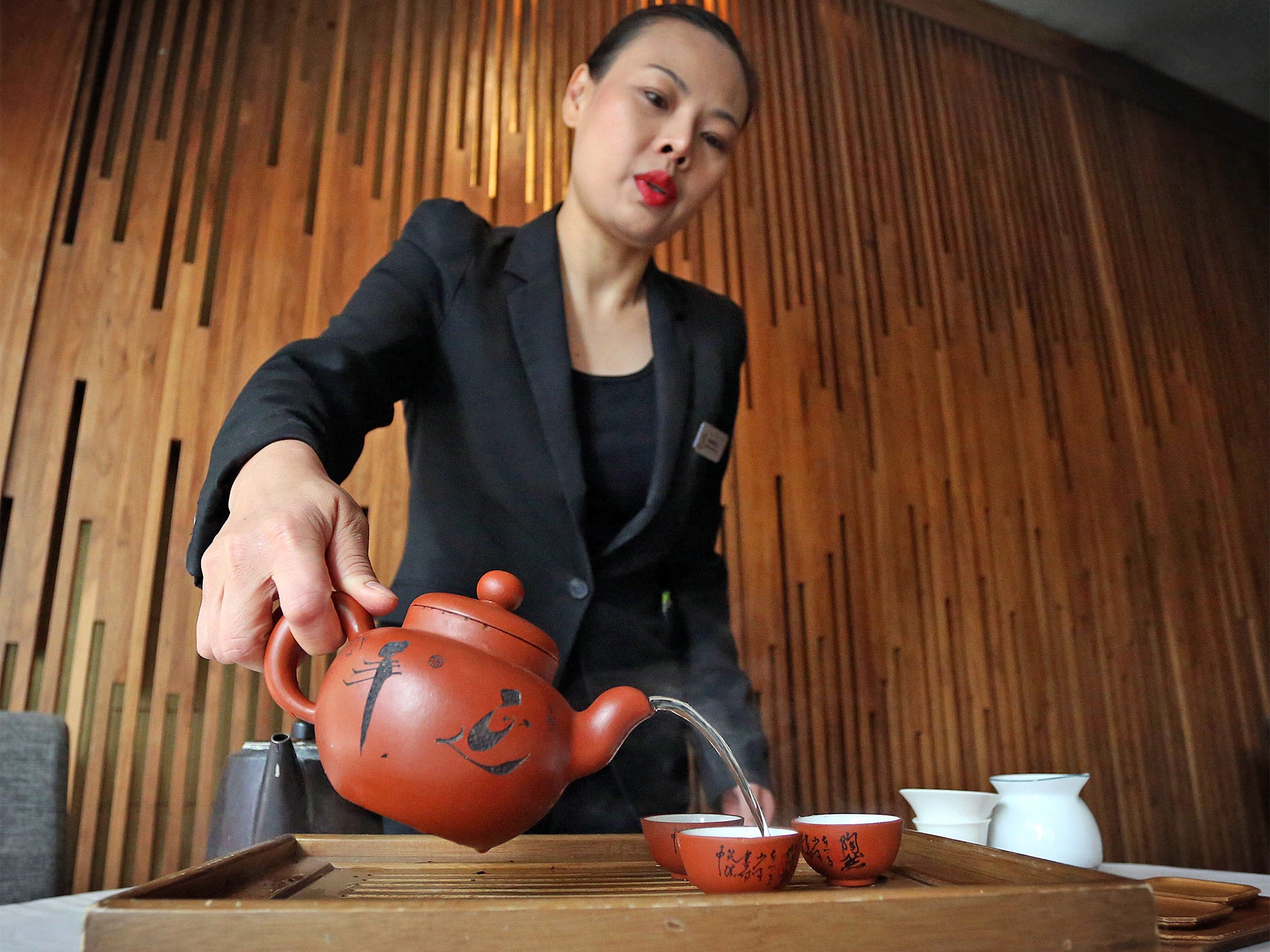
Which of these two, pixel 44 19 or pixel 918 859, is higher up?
pixel 44 19

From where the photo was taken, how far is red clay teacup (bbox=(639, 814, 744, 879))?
710 millimetres

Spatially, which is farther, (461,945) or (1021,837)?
(1021,837)

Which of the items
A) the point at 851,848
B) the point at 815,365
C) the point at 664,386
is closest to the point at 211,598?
Result: the point at 851,848

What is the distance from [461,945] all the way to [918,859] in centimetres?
49

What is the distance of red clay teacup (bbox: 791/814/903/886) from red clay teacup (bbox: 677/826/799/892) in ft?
0.19

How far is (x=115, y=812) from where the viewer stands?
205cm

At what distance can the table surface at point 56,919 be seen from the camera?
0.79 meters

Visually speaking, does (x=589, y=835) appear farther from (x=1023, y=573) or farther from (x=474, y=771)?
(x=1023, y=573)

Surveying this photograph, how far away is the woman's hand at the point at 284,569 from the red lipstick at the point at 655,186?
2.32 feet

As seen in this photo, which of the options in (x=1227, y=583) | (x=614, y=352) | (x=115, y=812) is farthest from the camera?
(x=1227, y=583)

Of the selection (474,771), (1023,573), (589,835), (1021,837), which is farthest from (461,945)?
(1023,573)

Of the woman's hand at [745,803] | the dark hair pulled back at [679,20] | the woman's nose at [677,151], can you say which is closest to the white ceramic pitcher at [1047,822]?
the woman's hand at [745,803]

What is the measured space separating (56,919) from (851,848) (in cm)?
85

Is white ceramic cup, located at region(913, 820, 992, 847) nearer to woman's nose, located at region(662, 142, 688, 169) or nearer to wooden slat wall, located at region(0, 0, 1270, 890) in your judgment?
woman's nose, located at region(662, 142, 688, 169)
